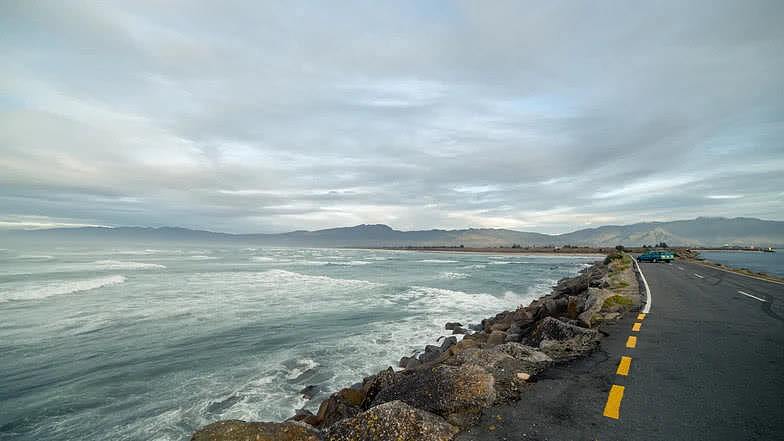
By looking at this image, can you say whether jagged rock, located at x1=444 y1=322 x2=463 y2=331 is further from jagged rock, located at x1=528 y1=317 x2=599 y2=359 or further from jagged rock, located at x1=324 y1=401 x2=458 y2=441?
jagged rock, located at x1=324 y1=401 x2=458 y2=441

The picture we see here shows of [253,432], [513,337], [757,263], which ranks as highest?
Result: [253,432]

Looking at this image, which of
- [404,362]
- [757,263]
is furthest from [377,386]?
[757,263]

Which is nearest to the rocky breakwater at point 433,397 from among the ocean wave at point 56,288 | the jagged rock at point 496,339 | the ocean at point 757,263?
the jagged rock at point 496,339

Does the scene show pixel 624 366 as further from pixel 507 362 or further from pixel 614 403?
pixel 507 362

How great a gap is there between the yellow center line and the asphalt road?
13 mm

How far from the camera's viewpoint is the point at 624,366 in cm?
615

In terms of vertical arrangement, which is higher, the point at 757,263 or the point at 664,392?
the point at 664,392

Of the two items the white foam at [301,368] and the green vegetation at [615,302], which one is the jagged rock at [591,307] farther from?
the white foam at [301,368]

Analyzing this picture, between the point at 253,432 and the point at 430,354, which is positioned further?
the point at 430,354

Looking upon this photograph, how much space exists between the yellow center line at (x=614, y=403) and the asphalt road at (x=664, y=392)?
0.04 ft

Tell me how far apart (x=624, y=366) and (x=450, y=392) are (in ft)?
11.6

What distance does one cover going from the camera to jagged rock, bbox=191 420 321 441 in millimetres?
3852

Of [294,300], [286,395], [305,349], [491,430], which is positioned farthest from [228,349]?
[491,430]

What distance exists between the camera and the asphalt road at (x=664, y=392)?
4.04 metres
